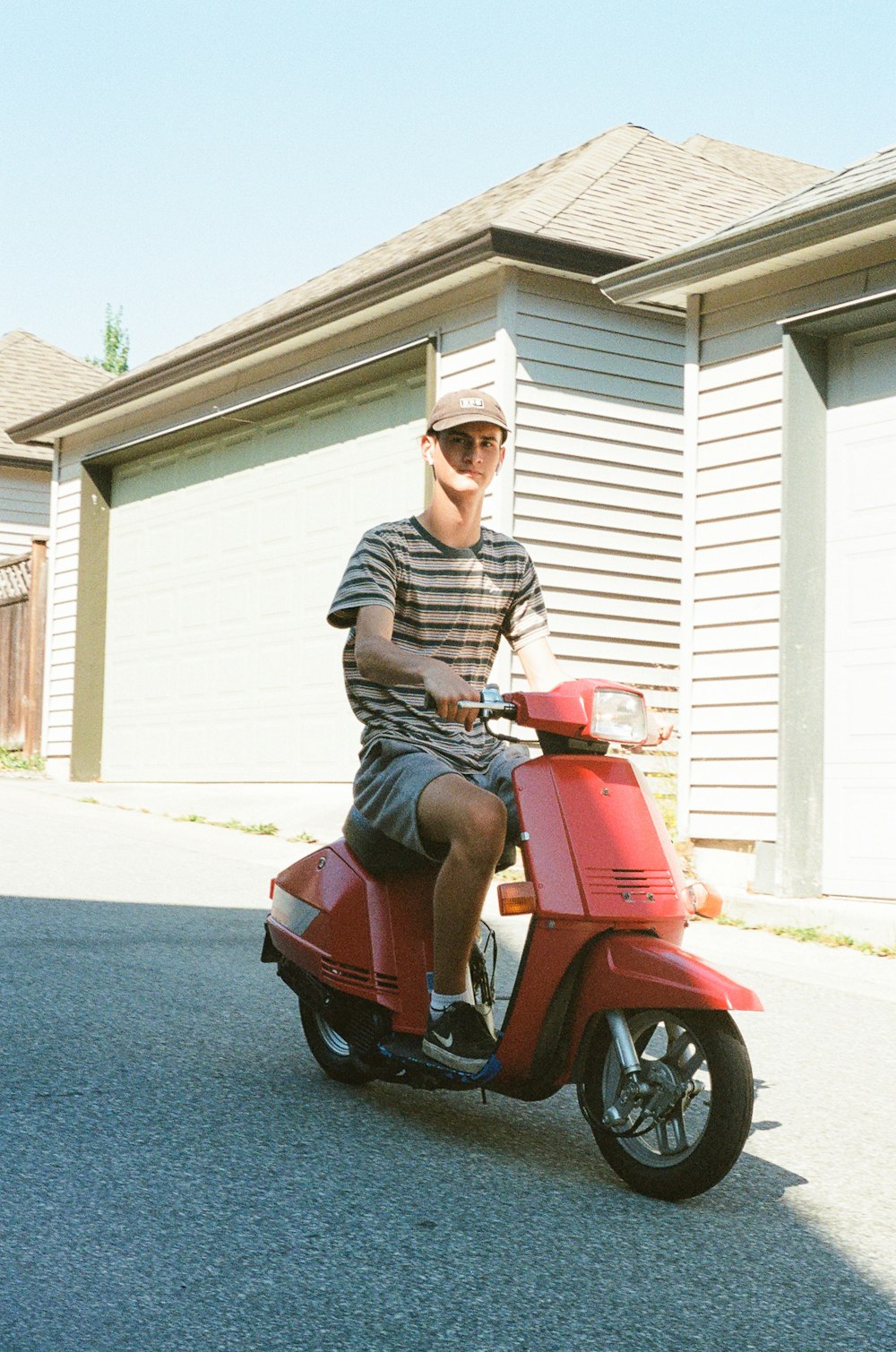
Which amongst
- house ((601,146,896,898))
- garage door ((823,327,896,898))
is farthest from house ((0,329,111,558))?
garage door ((823,327,896,898))

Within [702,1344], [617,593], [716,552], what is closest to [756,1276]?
[702,1344]

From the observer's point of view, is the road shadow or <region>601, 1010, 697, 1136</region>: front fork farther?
<region>601, 1010, 697, 1136</region>: front fork

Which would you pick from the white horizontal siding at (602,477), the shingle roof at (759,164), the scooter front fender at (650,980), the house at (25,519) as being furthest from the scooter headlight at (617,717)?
the house at (25,519)

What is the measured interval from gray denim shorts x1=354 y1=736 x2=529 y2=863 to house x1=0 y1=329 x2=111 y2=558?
1694 cm

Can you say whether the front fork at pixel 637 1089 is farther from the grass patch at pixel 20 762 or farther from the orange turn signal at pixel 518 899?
the grass patch at pixel 20 762

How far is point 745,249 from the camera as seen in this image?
841 cm

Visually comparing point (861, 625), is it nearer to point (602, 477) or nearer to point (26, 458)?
point (602, 477)

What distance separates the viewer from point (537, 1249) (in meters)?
3.05

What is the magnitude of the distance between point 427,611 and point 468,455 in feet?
1.32

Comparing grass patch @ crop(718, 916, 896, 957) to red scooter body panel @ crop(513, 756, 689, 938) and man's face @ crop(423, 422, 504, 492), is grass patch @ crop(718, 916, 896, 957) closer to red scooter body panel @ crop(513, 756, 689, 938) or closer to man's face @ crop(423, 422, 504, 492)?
red scooter body panel @ crop(513, 756, 689, 938)

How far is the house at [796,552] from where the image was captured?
26.7ft

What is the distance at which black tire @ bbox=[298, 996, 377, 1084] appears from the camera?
13.9 ft

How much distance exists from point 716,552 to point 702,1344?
656 centimetres

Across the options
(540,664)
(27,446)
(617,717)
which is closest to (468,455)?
(540,664)
